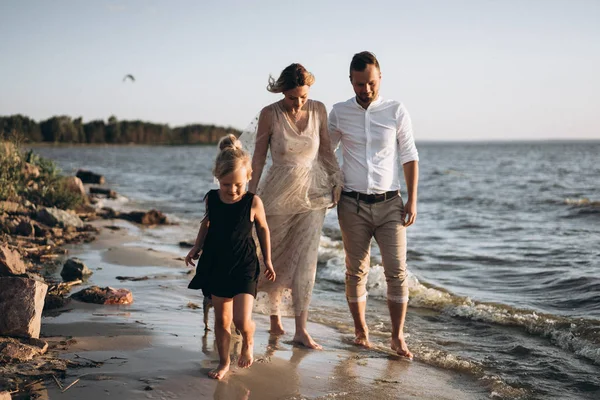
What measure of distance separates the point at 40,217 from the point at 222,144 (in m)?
6.55

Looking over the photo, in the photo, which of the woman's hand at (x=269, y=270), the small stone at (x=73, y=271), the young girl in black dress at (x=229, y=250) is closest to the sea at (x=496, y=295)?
the young girl in black dress at (x=229, y=250)

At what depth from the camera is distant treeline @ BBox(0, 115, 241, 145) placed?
89062 mm

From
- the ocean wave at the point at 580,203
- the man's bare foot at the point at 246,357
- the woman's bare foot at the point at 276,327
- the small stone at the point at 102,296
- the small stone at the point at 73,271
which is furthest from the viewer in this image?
the ocean wave at the point at 580,203

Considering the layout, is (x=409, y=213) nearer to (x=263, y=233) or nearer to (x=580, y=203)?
(x=263, y=233)

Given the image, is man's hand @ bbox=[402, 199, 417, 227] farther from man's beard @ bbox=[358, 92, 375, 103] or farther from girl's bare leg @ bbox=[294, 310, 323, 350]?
girl's bare leg @ bbox=[294, 310, 323, 350]

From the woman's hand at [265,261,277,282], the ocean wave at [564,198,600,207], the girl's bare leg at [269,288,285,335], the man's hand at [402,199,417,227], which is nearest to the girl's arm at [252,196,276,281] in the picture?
the woman's hand at [265,261,277,282]

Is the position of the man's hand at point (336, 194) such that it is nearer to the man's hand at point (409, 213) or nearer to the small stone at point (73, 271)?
the man's hand at point (409, 213)

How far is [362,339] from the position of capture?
17.4 feet

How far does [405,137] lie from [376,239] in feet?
2.72

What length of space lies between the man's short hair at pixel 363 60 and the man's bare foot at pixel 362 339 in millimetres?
2136

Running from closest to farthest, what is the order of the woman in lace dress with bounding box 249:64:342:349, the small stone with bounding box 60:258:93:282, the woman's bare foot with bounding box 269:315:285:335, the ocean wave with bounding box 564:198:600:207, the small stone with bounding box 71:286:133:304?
the woman in lace dress with bounding box 249:64:342:349 < the woman's bare foot with bounding box 269:315:285:335 < the small stone with bounding box 71:286:133:304 < the small stone with bounding box 60:258:93:282 < the ocean wave with bounding box 564:198:600:207

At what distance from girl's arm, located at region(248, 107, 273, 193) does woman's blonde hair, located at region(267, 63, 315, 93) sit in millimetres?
250

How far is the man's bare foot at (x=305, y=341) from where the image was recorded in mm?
5062

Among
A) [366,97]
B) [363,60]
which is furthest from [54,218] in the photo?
[363,60]
